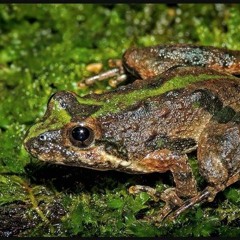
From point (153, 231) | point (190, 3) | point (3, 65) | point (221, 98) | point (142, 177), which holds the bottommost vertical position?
point (153, 231)

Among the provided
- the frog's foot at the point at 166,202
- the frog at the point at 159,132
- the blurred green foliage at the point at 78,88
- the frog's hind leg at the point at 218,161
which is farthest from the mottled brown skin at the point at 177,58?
the frog's foot at the point at 166,202

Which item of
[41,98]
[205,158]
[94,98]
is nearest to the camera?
[205,158]

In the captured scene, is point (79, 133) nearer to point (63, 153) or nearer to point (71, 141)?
point (71, 141)

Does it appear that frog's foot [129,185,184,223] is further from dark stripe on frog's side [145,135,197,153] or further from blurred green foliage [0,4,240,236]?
dark stripe on frog's side [145,135,197,153]

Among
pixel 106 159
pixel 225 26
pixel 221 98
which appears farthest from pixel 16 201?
pixel 225 26

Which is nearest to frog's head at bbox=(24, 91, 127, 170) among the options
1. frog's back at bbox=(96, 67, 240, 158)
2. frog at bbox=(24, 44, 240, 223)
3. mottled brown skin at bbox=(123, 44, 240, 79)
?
frog at bbox=(24, 44, 240, 223)

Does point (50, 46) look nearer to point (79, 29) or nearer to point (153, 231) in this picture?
point (79, 29)

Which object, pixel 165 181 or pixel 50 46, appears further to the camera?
pixel 50 46
